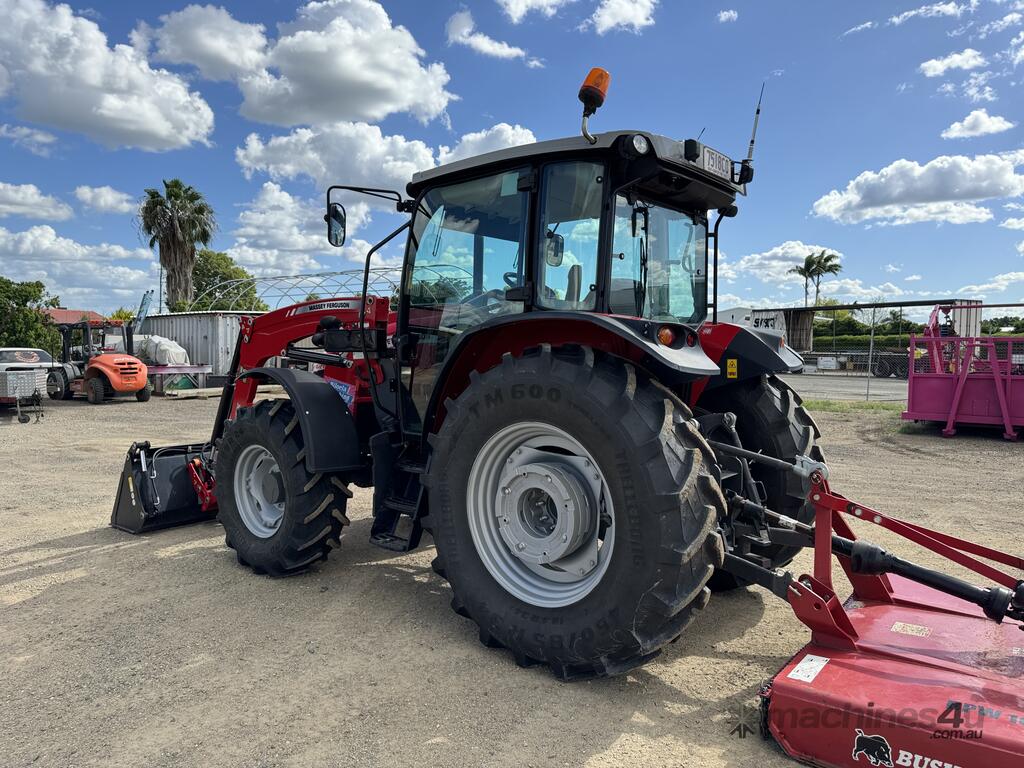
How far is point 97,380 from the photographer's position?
18641mm

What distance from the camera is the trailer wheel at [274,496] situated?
4.32 metres

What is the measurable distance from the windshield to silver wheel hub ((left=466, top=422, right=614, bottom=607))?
2.74 feet

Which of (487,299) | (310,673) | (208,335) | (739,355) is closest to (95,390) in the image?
(208,335)

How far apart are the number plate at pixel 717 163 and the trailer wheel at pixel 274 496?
9.48ft

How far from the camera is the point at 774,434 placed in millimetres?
4000

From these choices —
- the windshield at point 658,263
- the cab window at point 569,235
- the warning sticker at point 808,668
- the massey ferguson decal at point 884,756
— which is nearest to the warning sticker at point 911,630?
the warning sticker at point 808,668

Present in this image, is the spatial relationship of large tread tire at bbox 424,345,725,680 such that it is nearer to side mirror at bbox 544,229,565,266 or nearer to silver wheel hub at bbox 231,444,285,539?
side mirror at bbox 544,229,565,266

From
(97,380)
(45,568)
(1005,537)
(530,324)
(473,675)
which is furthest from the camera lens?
(97,380)

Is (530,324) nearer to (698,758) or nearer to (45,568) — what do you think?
(698,758)

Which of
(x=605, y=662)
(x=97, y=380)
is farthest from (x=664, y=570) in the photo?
(x=97, y=380)

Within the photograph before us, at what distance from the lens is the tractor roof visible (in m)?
3.35

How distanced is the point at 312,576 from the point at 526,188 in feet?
9.46

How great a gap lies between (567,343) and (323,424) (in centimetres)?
188

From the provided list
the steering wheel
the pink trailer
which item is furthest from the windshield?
the pink trailer
